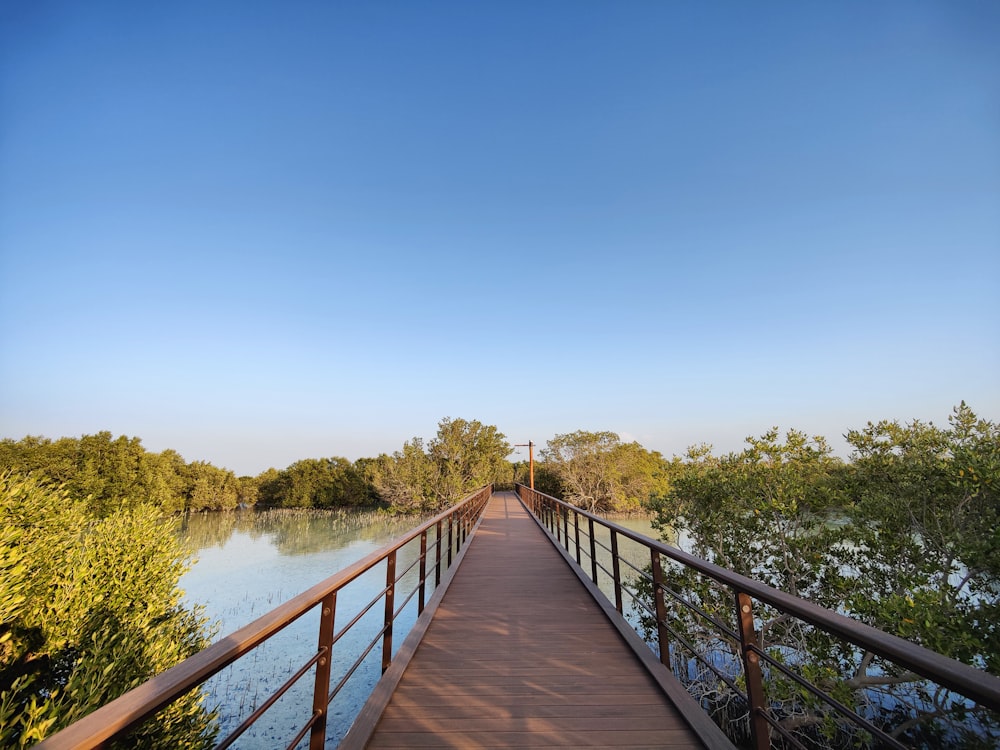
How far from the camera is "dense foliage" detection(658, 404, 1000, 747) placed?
422 cm

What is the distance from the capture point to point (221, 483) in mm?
40938

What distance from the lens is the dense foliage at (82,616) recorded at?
3.68m

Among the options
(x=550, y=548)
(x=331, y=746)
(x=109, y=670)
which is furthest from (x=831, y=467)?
(x=109, y=670)

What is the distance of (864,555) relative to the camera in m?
5.64

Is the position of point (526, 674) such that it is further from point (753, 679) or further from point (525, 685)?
point (753, 679)

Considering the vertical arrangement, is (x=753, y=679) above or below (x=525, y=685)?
above

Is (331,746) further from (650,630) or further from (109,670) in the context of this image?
(650,630)

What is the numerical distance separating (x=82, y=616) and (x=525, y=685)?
510 centimetres

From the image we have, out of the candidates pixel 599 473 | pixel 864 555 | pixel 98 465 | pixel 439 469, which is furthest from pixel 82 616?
pixel 98 465

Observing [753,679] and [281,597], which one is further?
[281,597]

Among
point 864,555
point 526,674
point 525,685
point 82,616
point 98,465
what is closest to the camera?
point 525,685

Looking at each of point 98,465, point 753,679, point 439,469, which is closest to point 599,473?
point 439,469

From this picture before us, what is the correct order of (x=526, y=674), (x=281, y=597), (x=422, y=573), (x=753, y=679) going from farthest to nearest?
(x=281, y=597) < (x=422, y=573) < (x=526, y=674) < (x=753, y=679)

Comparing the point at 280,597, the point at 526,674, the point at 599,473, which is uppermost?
the point at 526,674
